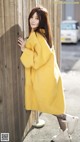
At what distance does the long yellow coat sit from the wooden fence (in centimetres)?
16

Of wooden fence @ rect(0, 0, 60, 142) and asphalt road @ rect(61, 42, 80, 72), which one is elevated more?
wooden fence @ rect(0, 0, 60, 142)

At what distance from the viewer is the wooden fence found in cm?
367

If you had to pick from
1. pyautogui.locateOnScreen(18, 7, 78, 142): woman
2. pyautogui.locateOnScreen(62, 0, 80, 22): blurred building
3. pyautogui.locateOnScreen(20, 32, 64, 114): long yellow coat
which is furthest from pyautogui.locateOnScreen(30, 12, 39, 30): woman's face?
pyautogui.locateOnScreen(62, 0, 80, 22): blurred building

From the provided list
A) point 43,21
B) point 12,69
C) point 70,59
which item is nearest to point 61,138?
point 12,69

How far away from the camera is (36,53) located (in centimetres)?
362

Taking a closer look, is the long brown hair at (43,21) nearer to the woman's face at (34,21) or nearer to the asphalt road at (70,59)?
the woman's face at (34,21)

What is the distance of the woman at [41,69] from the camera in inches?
142

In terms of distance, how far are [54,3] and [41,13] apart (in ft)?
6.62

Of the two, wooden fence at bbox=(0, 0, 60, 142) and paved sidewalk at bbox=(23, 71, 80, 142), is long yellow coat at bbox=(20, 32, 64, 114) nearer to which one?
wooden fence at bbox=(0, 0, 60, 142)

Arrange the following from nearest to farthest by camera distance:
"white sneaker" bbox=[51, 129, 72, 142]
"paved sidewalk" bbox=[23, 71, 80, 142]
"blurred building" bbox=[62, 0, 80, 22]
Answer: "white sneaker" bbox=[51, 129, 72, 142] < "paved sidewalk" bbox=[23, 71, 80, 142] < "blurred building" bbox=[62, 0, 80, 22]

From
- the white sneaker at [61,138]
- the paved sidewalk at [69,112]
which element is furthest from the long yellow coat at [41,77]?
the paved sidewalk at [69,112]

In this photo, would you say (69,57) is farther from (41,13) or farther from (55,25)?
(41,13)

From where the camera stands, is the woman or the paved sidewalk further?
the paved sidewalk

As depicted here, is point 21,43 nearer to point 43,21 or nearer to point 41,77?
point 43,21
